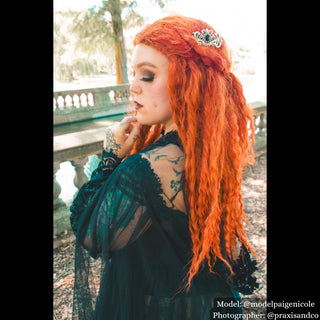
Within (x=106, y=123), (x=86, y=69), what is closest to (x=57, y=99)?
(x=106, y=123)

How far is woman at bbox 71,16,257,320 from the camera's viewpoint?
111 cm

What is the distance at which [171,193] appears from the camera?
3.67 ft

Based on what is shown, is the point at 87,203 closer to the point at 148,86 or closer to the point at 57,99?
the point at 148,86

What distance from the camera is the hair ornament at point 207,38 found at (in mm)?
1150

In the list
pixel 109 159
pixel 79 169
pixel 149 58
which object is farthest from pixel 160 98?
pixel 79 169

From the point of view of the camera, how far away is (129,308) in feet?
4.17

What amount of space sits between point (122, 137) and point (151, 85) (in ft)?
1.07

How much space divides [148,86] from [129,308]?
3.28 feet

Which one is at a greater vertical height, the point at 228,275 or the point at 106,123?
the point at 106,123

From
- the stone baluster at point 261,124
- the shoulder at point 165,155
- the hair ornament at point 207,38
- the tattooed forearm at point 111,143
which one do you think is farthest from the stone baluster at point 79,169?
the stone baluster at point 261,124

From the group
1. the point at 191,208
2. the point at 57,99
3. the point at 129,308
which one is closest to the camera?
the point at 191,208

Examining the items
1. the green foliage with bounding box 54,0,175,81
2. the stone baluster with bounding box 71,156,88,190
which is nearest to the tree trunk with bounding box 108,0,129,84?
the green foliage with bounding box 54,0,175,81

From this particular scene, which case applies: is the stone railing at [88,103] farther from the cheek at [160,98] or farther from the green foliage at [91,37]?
the cheek at [160,98]

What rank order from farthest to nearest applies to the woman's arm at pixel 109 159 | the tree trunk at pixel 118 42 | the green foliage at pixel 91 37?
the green foliage at pixel 91 37, the tree trunk at pixel 118 42, the woman's arm at pixel 109 159
